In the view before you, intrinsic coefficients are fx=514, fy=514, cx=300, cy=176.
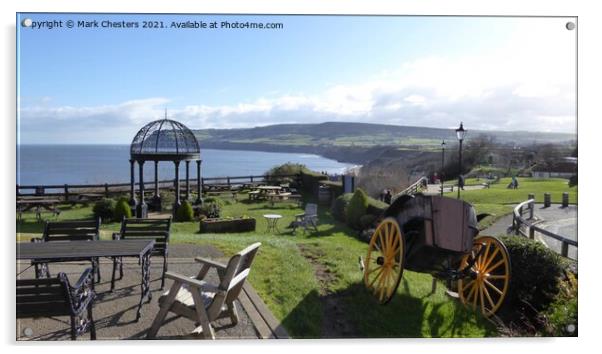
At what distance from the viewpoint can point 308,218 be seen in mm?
8367

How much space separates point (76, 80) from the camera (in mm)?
6160

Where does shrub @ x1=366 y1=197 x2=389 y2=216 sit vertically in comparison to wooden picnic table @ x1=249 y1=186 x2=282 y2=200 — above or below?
below

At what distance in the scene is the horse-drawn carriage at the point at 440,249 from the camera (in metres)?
5.59

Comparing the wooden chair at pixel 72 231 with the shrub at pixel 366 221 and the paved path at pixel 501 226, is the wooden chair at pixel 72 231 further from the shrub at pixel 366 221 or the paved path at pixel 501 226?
the paved path at pixel 501 226

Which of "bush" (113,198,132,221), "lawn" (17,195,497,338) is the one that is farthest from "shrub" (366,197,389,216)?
"bush" (113,198,132,221)

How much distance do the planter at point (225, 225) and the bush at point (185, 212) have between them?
0.59 m

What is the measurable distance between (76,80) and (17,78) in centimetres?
67

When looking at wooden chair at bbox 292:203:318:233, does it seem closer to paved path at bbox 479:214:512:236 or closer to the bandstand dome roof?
the bandstand dome roof

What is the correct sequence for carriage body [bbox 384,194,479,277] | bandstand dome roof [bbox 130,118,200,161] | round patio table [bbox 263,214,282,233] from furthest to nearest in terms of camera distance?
round patio table [bbox 263,214,282,233], bandstand dome roof [bbox 130,118,200,161], carriage body [bbox 384,194,479,277]

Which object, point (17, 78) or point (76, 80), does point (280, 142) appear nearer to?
point (76, 80)

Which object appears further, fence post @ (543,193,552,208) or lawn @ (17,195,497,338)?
fence post @ (543,193,552,208)

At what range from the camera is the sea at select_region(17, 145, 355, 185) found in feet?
19.1

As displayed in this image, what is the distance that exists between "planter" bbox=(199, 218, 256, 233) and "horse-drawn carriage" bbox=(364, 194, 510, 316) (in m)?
2.86

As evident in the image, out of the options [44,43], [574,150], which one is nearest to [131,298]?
[44,43]
